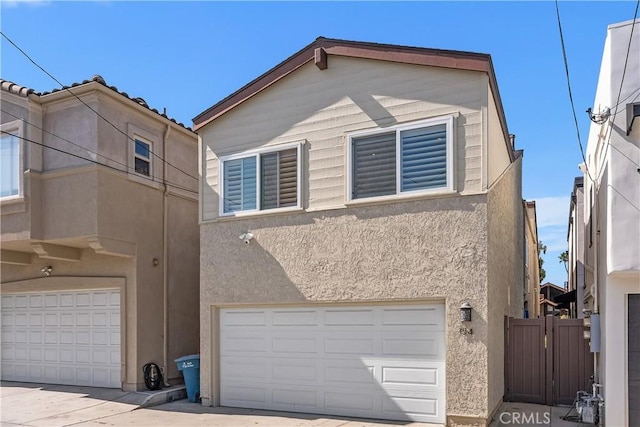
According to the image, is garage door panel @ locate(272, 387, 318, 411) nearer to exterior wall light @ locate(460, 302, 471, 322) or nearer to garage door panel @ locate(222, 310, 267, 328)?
garage door panel @ locate(222, 310, 267, 328)

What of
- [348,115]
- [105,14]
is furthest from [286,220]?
[105,14]

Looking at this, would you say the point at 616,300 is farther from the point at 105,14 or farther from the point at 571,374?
the point at 105,14

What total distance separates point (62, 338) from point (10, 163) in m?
4.27

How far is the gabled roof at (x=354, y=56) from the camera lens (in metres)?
8.31

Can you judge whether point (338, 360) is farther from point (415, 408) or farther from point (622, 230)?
point (622, 230)

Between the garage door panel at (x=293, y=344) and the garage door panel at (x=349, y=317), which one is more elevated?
the garage door panel at (x=349, y=317)

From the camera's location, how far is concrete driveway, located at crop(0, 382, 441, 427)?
29.1 ft

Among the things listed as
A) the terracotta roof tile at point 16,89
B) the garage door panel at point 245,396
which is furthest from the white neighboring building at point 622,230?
the terracotta roof tile at point 16,89

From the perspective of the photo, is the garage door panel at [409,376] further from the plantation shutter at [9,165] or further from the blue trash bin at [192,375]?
the plantation shutter at [9,165]

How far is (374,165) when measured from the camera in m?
9.07

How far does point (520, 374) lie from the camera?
32.9 feet

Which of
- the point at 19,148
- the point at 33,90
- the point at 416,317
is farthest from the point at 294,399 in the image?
the point at 33,90

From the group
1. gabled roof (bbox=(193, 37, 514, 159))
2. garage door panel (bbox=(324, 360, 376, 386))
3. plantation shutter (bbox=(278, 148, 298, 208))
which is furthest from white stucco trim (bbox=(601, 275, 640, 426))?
plantation shutter (bbox=(278, 148, 298, 208))

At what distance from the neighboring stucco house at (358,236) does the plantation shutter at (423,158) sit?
0.08 feet
